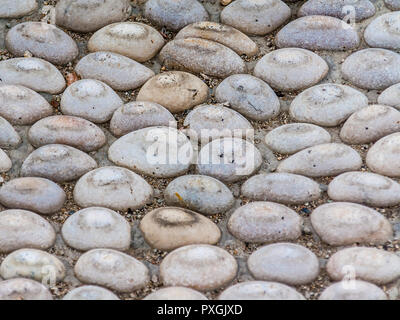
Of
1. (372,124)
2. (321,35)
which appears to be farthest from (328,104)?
(321,35)

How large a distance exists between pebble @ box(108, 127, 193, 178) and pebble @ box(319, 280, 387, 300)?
1.63 ft

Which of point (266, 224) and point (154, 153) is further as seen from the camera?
point (154, 153)

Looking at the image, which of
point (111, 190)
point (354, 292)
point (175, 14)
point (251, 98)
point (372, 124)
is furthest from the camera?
point (175, 14)

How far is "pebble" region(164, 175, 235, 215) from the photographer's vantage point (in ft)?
5.63

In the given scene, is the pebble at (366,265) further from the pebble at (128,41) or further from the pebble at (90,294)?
the pebble at (128,41)

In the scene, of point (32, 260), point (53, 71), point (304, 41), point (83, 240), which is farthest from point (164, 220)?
point (304, 41)

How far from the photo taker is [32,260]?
1.55m

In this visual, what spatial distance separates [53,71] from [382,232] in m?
0.95

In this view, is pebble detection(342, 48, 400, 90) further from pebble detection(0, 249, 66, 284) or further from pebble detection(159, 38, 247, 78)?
pebble detection(0, 249, 66, 284)

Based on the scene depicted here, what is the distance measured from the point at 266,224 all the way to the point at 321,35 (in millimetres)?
683

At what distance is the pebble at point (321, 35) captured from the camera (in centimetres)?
209

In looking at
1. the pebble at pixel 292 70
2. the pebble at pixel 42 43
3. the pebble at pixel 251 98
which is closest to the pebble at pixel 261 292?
the pebble at pixel 251 98

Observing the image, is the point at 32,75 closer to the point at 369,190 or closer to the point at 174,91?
the point at 174,91

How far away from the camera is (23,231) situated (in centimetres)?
162
